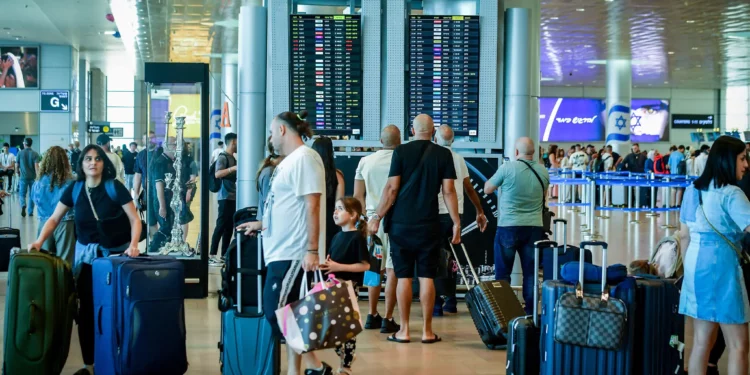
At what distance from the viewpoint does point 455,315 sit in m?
8.53

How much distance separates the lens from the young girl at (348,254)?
18.5 feet

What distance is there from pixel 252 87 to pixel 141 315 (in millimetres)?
4394

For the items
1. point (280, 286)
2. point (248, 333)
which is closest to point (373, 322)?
point (248, 333)

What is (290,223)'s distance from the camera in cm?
493

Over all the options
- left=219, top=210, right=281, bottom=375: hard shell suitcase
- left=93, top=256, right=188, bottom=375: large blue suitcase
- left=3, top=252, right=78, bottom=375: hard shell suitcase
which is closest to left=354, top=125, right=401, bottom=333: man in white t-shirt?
left=219, top=210, right=281, bottom=375: hard shell suitcase

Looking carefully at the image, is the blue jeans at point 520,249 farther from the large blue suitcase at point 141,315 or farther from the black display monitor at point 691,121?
the black display monitor at point 691,121

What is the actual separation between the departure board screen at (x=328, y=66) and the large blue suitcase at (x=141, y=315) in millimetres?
4110

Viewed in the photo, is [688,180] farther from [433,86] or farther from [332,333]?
[332,333]

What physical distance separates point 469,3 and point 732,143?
17.6 feet

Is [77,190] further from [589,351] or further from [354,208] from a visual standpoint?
[589,351]

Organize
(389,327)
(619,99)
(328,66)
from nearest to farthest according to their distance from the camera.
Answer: (389,327) → (328,66) → (619,99)

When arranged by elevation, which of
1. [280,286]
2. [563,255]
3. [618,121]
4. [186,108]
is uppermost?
[618,121]

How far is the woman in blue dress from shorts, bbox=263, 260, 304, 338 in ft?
6.66

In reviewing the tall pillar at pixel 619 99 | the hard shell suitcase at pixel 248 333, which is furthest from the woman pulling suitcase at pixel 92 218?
the tall pillar at pixel 619 99
